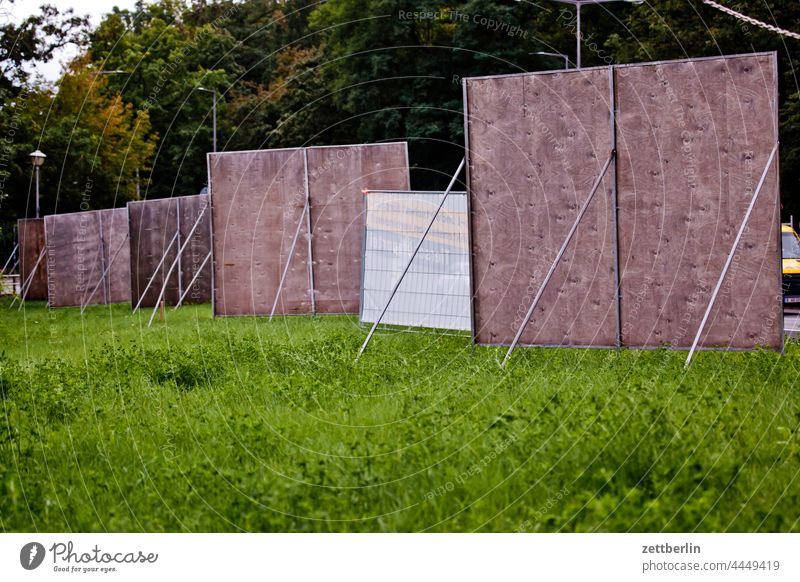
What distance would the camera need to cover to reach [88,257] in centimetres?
3753

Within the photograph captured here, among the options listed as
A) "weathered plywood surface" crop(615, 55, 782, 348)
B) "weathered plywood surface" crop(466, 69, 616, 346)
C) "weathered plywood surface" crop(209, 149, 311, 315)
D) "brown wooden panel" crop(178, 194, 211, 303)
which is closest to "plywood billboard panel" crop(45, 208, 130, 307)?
"brown wooden panel" crop(178, 194, 211, 303)

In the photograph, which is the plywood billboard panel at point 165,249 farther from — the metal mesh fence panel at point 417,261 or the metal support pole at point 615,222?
the metal support pole at point 615,222

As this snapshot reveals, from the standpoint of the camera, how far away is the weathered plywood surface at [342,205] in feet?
73.8

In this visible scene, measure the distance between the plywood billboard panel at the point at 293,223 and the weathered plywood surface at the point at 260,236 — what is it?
19 millimetres

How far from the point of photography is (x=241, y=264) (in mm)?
22906

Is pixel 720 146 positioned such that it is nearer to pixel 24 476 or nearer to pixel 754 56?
pixel 754 56

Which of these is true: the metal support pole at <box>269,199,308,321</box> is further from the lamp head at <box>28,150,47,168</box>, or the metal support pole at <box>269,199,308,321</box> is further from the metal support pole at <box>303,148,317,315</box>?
the lamp head at <box>28,150,47,168</box>

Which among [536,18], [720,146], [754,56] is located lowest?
[720,146]

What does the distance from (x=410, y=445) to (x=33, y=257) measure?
3714 centimetres

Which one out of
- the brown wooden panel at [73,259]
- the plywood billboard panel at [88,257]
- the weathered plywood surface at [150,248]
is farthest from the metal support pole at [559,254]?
the brown wooden panel at [73,259]

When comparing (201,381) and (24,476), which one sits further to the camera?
(201,381)

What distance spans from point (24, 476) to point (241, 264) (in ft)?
49.4
